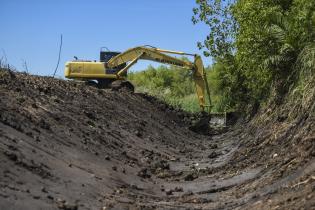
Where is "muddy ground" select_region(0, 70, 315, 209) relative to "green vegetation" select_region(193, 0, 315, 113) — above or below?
below

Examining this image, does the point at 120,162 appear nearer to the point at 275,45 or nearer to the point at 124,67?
the point at 275,45

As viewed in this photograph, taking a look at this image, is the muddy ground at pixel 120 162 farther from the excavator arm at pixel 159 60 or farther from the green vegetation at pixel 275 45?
the excavator arm at pixel 159 60

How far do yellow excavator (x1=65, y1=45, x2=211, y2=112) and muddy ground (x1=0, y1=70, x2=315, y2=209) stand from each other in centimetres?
783

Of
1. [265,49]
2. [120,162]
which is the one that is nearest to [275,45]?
[265,49]

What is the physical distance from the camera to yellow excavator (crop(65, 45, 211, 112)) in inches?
1202

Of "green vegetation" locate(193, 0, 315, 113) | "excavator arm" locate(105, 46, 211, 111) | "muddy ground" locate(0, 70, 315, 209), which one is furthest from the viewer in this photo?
"excavator arm" locate(105, 46, 211, 111)

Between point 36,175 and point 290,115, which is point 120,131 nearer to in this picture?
point 290,115

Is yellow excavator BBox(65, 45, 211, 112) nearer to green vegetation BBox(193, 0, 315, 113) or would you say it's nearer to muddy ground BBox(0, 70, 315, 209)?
green vegetation BBox(193, 0, 315, 113)

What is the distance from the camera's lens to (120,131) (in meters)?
20.6

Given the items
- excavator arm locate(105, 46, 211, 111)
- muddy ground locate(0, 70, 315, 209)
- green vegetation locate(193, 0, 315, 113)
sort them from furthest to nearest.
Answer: excavator arm locate(105, 46, 211, 111), green vegetation locate(193, 0, 315, 113), muddy ground locate(0, 70, 315, 209)

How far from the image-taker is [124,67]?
103 ft

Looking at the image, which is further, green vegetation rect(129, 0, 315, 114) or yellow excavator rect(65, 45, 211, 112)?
yellow excavator rect(65, 45, 211, 112)

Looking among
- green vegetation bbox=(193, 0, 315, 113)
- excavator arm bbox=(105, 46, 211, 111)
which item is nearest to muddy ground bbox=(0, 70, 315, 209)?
green vegetation bbox=(193, 0, 315, 113)

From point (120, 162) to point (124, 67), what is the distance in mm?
16336
